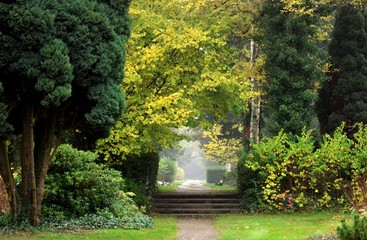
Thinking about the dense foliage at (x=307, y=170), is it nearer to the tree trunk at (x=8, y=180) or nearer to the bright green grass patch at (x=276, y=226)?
the bright green grass patch at (x=276, y=226)

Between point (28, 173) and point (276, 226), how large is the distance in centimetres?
610

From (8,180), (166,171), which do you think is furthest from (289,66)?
(166,171)

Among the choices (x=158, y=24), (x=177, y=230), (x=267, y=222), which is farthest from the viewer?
(x=158, y=24)

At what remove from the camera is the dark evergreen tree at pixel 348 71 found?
813 inches

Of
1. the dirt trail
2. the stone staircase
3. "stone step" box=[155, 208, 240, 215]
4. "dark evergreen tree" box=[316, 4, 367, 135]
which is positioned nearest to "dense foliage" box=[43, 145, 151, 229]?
the dirt trail

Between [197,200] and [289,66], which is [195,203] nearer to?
[197,200]

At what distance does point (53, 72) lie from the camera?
899 centimetres

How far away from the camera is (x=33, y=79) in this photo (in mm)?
9141

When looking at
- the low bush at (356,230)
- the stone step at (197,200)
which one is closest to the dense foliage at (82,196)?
the stone step at (197,200)

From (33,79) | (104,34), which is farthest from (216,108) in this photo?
(33,79)

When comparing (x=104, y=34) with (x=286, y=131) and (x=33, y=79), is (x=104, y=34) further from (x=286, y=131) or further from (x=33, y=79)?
(x=286, y=131)

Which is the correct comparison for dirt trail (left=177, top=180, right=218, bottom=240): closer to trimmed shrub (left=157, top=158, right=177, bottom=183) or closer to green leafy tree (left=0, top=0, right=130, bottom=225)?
green leafy tree (left=0, top=0, right=130, bottom=225)

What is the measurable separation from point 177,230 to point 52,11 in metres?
6.10

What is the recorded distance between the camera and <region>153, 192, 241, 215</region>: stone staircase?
705 inches
